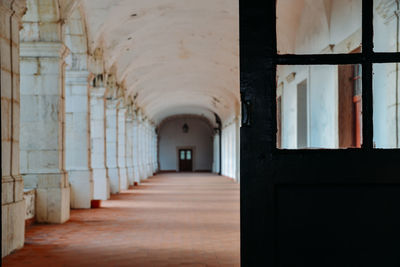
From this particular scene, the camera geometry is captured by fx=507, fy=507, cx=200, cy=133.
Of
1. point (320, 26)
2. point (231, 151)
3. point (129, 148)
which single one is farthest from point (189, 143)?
point (320, 26)

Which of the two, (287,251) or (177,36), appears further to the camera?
(177,36)

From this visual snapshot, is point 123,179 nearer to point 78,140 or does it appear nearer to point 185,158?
point 78,140

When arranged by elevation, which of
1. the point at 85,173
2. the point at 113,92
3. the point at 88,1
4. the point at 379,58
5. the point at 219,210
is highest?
the point at 88,1

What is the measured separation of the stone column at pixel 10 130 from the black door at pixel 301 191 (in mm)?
4751

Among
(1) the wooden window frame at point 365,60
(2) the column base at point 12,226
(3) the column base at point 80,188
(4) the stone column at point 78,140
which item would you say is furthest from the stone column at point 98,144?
(1) the wooden window frame at point 365,60

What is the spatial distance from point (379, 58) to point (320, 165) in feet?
1.47

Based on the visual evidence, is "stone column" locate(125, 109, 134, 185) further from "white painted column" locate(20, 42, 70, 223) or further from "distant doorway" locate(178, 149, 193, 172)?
"distant doorway" locate(178, 149, 193, 172)

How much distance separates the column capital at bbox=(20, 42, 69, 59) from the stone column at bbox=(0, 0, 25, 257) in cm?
253

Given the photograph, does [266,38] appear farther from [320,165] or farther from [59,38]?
[59,38]

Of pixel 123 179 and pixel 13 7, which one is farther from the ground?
pixel 13 7

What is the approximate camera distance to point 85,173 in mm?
11922

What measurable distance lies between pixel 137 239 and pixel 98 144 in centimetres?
762

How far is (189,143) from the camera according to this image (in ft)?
150

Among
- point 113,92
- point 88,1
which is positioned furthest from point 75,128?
point 113,92
